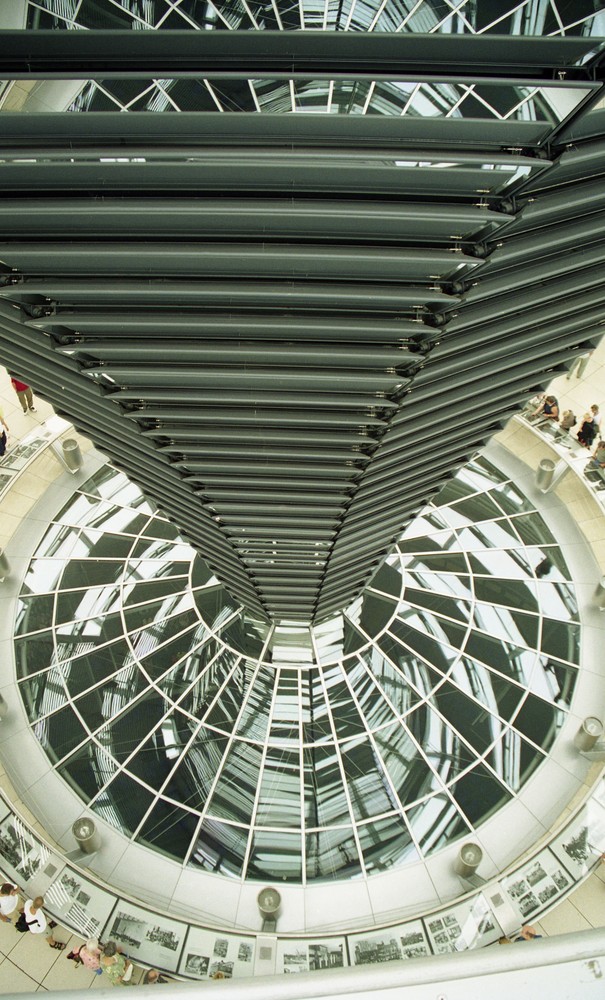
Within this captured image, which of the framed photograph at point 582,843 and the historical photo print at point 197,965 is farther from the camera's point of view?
the framed photograph at point 582,843

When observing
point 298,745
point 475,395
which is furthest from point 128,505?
point 475,395

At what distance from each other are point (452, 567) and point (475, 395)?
9.60 m

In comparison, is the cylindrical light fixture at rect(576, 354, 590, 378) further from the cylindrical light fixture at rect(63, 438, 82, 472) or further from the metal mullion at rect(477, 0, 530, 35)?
the cylindrical light fixture at rect(63, 438, 82, 472)

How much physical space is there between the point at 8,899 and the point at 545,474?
15.8m

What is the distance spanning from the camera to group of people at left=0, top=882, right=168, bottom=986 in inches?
561

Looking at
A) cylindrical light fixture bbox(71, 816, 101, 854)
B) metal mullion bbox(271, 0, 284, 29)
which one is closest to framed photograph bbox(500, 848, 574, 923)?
cylindrical light fixture bbox(71, 816, 101, 854)

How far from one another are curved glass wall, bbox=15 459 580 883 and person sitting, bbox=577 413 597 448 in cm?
361

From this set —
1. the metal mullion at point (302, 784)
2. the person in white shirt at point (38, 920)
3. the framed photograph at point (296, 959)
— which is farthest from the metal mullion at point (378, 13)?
the person in white shirt at point (38, 920)

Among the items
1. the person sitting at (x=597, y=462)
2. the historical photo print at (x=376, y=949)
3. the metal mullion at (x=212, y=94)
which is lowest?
the historical photo print at (x=376, y=949)

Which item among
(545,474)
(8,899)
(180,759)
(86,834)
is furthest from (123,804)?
(545,474)

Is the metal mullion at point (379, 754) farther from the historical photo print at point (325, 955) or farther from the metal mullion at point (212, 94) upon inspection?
the metal mullion at point (212, 94)

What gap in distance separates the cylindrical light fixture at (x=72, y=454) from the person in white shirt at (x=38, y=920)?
36.3ft

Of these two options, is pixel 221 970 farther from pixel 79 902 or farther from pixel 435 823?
pixel 435 823

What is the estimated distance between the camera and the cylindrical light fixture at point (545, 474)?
21328 millimetres
